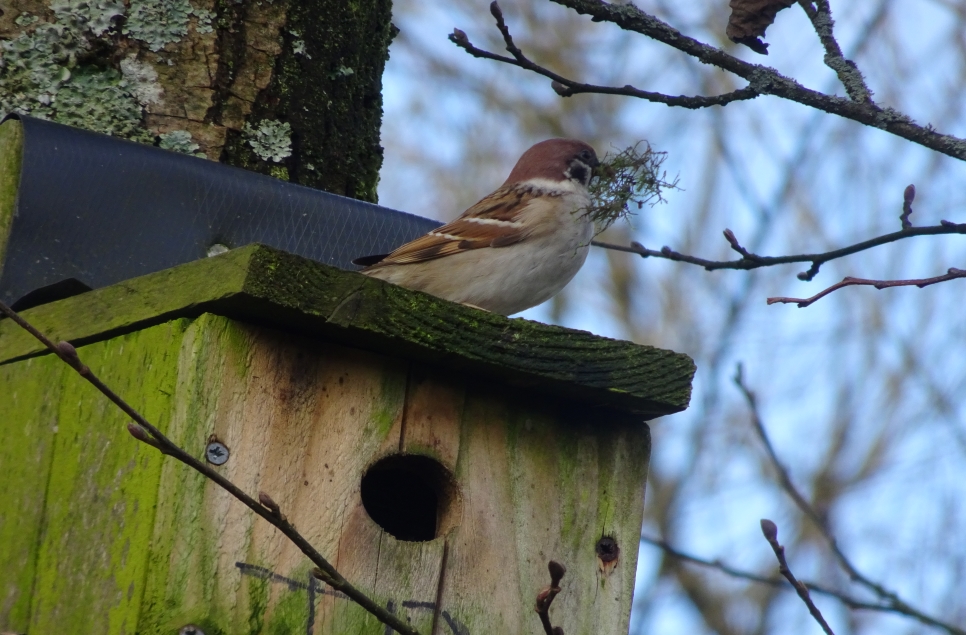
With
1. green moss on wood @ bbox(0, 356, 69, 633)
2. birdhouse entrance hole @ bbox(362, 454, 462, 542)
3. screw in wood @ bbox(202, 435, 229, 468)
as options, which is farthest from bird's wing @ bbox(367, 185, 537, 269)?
screw in wood @ bbox(202, 435, 229, 468)

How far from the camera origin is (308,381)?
227 cm

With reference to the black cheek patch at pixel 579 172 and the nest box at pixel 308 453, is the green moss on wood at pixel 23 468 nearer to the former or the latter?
the nest box at pixel 308 453

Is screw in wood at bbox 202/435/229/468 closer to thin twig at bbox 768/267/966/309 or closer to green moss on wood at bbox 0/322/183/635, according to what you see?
green moss on wood at bbox 0/322/183/635

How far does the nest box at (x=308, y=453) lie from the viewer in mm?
2100

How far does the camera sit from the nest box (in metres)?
2.10

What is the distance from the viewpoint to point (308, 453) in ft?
7.32

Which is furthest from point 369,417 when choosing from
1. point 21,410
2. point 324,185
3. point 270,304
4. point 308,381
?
point 324,185

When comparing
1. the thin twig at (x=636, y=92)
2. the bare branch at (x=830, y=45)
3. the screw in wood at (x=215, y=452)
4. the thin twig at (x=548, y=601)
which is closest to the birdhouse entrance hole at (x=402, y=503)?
the screw in wood at (x=215, y=452)

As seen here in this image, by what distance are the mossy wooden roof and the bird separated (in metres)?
0.88

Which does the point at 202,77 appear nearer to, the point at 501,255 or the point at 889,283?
the point at 501,255

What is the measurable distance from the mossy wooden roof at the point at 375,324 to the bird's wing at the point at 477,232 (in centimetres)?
93

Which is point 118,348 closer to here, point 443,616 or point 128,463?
point 128,463

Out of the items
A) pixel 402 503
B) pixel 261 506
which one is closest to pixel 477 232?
pixel 402 503

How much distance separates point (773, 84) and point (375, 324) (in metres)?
0.97
